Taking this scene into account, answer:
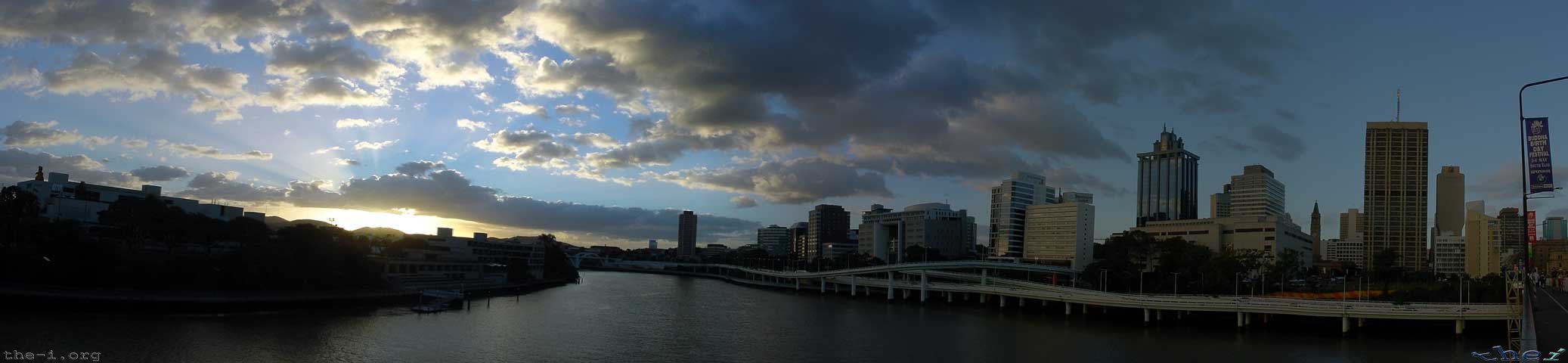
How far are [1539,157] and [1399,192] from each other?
21780cm

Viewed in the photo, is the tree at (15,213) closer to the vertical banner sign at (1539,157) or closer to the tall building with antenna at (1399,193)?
the vertical banner sign at (1539,157)

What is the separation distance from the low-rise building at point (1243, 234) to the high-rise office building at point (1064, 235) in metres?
9.53

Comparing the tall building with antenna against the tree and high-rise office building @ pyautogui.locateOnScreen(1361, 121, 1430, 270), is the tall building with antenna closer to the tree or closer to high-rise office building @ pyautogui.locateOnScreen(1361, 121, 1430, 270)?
high-rise office building @ pyautogui.locateOnScreen(1361, 121, 1430, 270)

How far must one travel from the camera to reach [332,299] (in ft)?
196

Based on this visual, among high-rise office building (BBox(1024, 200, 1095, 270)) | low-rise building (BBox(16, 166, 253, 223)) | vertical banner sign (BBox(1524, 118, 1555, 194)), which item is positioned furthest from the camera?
high-rise office building (BBox(1024, 200, 1095, 270))

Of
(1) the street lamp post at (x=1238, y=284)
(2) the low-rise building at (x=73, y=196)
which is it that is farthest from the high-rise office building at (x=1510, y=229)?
(2) the low-rise building at (x=73, y=196)

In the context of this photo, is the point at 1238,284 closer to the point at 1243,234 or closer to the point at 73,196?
the point at 1243,234

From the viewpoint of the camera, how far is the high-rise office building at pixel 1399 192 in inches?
7539

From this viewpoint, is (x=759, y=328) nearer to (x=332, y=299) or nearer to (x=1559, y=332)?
(x=332, y=299)

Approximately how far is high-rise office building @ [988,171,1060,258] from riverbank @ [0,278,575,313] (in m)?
135

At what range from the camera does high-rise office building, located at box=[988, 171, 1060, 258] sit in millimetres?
Result: 173625

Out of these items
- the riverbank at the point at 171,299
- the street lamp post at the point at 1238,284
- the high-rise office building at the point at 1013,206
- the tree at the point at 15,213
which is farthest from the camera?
the high-rise office building at the point at 1013,206

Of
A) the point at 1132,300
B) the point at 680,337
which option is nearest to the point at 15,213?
the point at 680,337

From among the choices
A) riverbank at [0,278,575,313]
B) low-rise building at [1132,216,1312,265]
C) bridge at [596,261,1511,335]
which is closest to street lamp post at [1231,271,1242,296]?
bridge at [596,261,1511,335]
